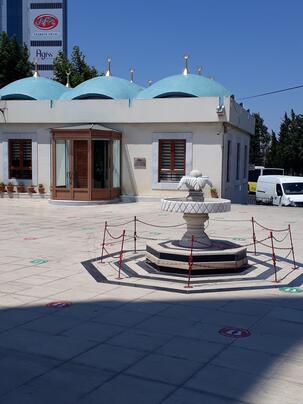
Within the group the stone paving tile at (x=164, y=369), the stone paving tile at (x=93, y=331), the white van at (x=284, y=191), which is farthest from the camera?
the white van at (x=284, y=191)

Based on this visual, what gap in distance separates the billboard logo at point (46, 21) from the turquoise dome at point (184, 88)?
88729 millimetres

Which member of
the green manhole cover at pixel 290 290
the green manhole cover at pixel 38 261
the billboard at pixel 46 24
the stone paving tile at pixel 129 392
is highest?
the billboard at pixel 46 24

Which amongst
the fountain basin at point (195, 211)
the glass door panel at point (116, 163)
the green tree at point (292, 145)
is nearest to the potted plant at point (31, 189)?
the glass door panel at point (116, 163)

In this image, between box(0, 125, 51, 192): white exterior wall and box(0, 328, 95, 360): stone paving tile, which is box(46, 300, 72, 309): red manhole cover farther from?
box(0, 125, 51, 192): white exterior wall

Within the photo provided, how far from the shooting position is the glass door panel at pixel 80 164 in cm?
2102

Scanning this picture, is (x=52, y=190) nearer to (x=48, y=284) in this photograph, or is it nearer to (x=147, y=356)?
(x=48, y=284)

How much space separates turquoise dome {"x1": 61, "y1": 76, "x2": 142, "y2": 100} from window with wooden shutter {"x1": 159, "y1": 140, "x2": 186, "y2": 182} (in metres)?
3.91

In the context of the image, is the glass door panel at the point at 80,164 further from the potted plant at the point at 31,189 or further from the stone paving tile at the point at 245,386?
the stone paving tile at the point at 245,386

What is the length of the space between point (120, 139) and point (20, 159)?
5014mm

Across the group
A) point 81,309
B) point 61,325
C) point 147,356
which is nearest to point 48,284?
point 81,309

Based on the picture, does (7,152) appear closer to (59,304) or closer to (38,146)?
(38,146)

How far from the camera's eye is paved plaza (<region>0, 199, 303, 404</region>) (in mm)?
4094

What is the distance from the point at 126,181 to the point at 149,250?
45.0ft

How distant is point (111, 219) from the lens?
16.2 m
